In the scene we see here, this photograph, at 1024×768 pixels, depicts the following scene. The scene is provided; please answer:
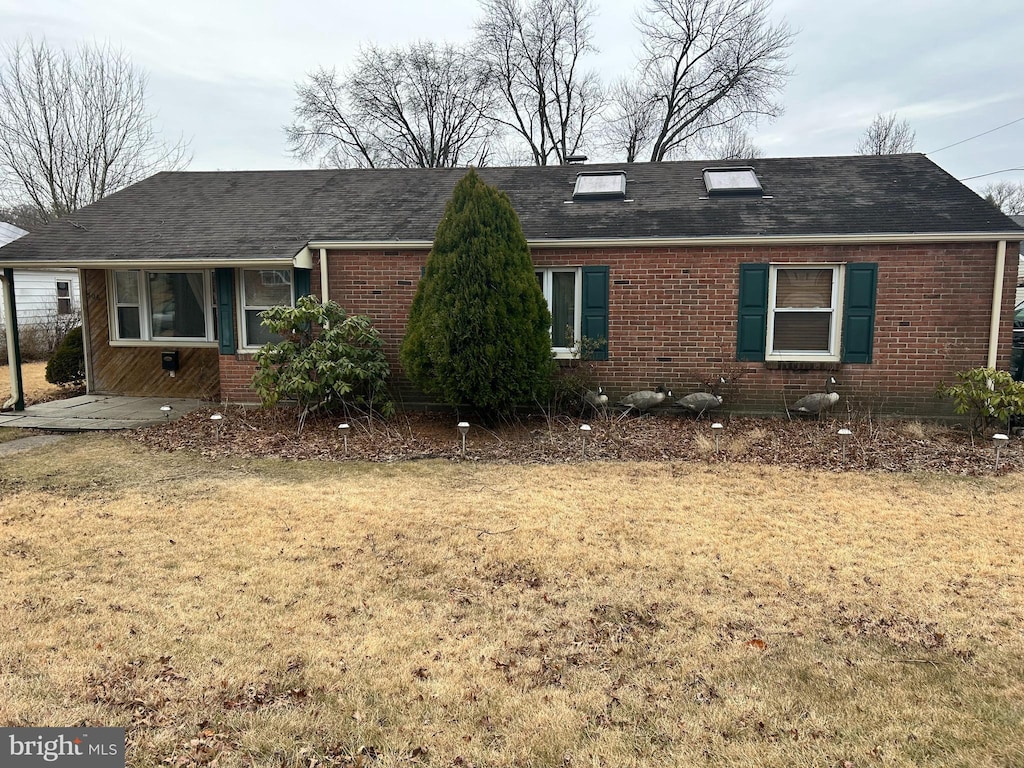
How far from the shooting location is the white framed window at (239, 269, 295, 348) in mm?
9789

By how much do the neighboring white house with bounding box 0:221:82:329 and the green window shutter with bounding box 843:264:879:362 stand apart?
18021mm

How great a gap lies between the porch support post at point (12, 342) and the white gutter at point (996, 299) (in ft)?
43.7

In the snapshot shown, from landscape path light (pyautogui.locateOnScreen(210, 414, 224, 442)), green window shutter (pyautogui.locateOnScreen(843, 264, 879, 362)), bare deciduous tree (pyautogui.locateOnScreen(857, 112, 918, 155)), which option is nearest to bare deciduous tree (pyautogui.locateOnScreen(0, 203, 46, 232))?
landscape path light (pyautogui.locateOnScreen(210, 414, 224, 442))

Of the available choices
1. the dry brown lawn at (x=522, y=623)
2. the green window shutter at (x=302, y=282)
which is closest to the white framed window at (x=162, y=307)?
the green window shutter at (x=302, y=282)

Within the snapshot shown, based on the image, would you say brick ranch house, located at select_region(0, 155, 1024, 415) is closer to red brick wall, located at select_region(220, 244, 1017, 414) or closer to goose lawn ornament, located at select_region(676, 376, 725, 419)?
red brick wall, located at select_region(220, 244, 1017, 414)

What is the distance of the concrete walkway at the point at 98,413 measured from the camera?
889cm

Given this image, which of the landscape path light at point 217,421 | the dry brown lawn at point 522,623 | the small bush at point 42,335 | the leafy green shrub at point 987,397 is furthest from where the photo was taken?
the small bush at point 42,335

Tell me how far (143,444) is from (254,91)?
19.4 m

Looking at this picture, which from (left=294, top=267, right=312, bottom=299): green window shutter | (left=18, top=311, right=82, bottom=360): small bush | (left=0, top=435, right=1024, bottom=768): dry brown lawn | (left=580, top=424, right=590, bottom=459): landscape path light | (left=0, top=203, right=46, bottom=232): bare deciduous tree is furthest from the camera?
(left=0, top=203, right=46, bottom=232): bare deciduous tree

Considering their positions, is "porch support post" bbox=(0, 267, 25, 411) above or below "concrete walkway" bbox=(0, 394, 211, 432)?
above

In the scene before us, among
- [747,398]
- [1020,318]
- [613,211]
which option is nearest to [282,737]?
[747,398]

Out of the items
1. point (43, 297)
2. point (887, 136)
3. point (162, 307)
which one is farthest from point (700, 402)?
point (887, 136)

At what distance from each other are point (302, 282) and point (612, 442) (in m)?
5.18

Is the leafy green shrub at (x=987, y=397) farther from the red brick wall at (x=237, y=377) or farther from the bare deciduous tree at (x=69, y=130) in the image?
the bare deciduous tree at (x=69, y=130)
